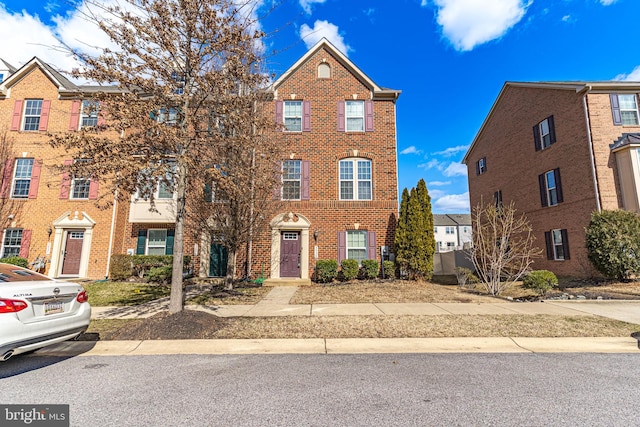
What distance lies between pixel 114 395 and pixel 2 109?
20.4 m

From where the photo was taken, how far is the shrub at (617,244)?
11.8 metres

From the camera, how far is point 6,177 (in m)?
15.5

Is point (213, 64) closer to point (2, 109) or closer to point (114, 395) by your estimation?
point (114, 395)

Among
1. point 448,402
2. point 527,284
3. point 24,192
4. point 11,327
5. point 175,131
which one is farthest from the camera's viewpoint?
point 24,192

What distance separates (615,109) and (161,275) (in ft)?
74.3

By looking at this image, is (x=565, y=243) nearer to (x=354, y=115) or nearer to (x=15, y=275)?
(x=354, y=115)

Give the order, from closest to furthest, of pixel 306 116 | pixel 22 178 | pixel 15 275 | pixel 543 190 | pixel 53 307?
pixel 53 307 → pixel 15 275 → pixel 22 178 → pixel 306 116 → pixel 543 190

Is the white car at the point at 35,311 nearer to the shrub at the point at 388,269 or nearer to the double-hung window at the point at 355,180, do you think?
the shrub at the point at 388,269

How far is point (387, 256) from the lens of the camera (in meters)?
14.8

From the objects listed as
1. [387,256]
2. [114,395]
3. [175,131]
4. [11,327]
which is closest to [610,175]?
[387,256]

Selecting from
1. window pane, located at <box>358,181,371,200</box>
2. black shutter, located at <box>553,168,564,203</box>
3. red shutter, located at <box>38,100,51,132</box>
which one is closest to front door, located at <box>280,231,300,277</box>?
window pane, located at <box>358,181,371,200</box>

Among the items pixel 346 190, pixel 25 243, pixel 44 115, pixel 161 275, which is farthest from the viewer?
pixel 44 115

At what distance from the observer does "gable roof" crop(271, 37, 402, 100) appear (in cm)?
1597

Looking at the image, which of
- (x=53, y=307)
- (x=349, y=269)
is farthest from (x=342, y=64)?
(x=53, y=307)
